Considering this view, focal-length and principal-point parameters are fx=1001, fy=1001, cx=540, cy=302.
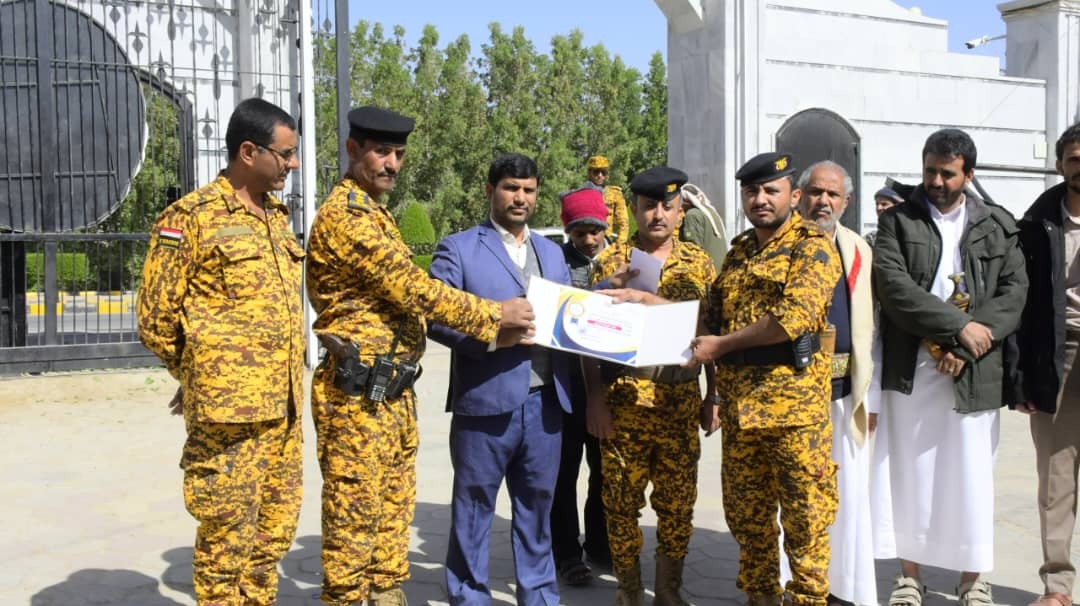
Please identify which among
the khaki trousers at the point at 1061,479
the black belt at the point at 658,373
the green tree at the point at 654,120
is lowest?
the khaki trousers at the point at 1061,479

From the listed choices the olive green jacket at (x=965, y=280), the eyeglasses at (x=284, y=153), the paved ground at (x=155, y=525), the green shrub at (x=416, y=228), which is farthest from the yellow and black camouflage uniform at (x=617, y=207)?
the green shrub at (x=416, y=228)

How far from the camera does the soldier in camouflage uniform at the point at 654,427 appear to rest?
13.3 ft

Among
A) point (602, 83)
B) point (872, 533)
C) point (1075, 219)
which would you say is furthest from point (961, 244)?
point (602, 83)

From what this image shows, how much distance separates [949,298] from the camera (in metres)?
4.19

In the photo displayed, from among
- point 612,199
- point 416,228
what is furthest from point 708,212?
point 416,228

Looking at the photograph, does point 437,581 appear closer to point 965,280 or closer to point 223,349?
point 223,349

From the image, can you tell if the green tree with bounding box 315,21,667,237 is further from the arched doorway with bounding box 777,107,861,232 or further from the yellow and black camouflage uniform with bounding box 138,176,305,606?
the yellow and black camouflage uniform with bounding box 138,176,305,606

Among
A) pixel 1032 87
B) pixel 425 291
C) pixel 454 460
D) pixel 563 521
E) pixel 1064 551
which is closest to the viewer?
pixel 425 291

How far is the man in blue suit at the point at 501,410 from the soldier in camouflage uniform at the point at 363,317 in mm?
211

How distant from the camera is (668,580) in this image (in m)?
4.16

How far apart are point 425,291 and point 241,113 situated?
2.86 ft

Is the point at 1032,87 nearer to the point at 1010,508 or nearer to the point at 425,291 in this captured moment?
the point at 1010,508

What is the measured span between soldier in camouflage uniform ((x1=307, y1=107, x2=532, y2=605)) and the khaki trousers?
2.42 m

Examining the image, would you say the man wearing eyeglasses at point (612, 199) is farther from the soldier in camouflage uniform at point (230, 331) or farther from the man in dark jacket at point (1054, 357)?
the soldier in camouflage uniform at point (230, 331)
